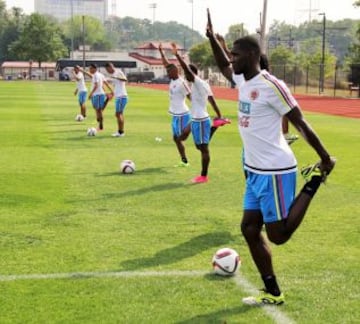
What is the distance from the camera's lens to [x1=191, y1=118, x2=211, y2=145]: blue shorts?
12156 millimetres

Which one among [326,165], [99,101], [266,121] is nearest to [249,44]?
[266,121]

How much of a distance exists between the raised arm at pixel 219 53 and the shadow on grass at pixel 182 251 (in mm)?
1883

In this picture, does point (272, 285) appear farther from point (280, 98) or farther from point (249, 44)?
point (249, 44)

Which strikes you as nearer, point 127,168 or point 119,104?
point 127,168

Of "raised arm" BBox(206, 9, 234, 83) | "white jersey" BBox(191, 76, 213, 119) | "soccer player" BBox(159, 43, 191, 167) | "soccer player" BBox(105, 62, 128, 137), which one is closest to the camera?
"raised arm" BBox(206, 9, 234, 83)

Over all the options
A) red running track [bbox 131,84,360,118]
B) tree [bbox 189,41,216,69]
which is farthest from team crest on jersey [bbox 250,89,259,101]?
tree [bbox 189,41,216,69]

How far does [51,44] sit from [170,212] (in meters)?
104

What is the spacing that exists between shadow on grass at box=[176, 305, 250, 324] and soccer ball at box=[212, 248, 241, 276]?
2.62ft

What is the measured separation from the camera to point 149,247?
7344 millimetres

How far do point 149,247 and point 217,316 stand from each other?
6.86 ft

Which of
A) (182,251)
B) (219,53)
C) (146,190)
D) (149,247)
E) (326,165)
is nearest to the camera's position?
(326,165)

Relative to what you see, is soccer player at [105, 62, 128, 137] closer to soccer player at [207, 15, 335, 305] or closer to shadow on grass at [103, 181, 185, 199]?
shadow on grass at [103, 181, 185, 199]

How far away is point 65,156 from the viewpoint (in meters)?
15.1

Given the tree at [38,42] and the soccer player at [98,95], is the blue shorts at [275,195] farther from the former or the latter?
the tree at [38,42]
